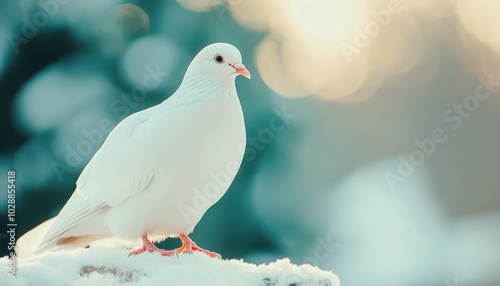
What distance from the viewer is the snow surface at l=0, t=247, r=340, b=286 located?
2.20 m

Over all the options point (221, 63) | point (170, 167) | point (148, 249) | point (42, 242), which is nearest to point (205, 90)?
point (221, 63)

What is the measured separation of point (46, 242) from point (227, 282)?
1.25m

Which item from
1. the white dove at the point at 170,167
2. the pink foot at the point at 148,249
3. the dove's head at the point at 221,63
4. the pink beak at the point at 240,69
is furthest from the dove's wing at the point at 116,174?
the pink beak at the point at 240,69

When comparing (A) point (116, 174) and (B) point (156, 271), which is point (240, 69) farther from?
(B) point (156, 271)

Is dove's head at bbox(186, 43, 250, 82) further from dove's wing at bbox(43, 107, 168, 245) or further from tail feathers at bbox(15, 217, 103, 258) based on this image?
tail feathers at bbox(15, 217, 103, 258)

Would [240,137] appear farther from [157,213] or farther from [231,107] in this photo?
[157,213]

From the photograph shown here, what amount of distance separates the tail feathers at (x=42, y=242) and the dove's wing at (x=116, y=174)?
0.06 m

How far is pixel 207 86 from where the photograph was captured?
2.92 meters

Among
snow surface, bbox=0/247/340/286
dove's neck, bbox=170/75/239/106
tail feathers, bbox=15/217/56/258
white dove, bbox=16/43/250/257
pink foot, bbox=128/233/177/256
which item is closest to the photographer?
snow surface, bbox=0/247/340/286

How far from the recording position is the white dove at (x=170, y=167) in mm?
2734

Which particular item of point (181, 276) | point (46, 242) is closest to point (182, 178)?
point (181, 276)

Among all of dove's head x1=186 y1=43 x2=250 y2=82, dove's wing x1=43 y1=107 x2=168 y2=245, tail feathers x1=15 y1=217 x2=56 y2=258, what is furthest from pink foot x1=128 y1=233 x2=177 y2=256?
dove's head x1=186 y1=43 x2=250 y2=82

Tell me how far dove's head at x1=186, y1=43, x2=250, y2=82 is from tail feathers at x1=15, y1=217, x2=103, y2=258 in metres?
1.01

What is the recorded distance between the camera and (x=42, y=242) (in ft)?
10.1
